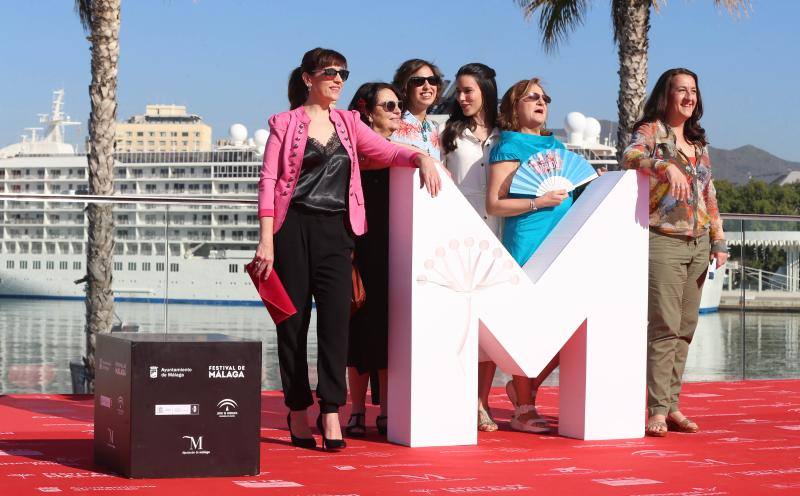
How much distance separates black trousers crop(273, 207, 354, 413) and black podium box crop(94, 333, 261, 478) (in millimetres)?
536

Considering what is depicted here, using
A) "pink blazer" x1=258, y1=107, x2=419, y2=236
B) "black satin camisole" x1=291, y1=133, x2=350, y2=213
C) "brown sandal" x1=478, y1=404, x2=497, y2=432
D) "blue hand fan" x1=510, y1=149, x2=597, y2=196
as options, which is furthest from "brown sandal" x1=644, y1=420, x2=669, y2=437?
"black satin camisole" x1=291, y1=133, x2=350, y2=213

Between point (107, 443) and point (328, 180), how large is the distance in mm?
1177

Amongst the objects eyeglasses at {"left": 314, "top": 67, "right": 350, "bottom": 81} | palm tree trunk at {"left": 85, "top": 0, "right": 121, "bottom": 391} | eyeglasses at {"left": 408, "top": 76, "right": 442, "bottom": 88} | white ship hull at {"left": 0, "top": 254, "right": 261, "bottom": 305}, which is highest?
palm tree trunk at {"left": 85, "top": 0, "right": 121, "bottom": 391}

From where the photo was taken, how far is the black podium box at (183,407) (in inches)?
139

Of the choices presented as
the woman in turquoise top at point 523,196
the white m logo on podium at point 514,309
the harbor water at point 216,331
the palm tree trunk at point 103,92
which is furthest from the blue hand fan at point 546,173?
Answer: the palm tree trunk at point 103,92

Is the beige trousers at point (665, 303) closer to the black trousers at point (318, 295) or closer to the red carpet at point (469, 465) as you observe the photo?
the red carpet at point (469, 465)

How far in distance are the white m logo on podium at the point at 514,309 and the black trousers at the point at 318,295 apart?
0.24 meters

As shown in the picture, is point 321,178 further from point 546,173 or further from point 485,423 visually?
point 485,423

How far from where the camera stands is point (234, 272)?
23.1ft

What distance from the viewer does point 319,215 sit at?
4164mm

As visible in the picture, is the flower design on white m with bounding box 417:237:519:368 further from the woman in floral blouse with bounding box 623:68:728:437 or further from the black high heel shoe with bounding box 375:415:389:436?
the woman in floral blouse with bounding box 623:68:728:437

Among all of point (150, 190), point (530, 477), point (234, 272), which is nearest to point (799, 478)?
point (530, 477)

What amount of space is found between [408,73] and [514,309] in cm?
103

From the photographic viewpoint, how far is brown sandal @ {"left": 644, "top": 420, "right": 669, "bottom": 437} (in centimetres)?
466
